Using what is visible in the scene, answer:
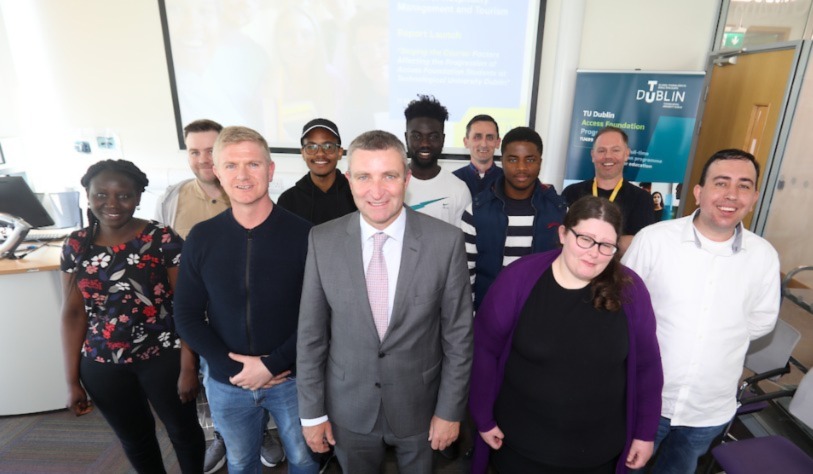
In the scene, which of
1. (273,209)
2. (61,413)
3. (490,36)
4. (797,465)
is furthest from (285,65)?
(797,465)

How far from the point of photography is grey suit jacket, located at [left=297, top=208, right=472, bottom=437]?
1423mm

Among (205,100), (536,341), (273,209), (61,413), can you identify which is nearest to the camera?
(536,341)

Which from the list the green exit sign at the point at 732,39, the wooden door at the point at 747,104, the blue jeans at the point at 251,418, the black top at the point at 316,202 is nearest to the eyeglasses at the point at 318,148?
the black top at the point at 316,202

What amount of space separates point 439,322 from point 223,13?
3810 millimetres

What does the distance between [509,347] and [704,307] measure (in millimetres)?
795

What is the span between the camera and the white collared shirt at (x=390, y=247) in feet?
4.77

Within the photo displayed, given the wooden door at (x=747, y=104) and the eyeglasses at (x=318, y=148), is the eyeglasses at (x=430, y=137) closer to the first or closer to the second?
the eyeglasses at (x=318, y=148)

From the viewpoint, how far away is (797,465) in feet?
6.04

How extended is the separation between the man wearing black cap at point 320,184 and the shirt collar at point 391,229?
775 millimetres

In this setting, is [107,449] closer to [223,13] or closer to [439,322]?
[439,322]

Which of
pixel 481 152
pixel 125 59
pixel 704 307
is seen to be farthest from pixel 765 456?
pixel 125 59

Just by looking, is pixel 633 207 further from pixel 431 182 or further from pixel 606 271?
pixel 606 271

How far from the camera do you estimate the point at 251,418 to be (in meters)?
1.76

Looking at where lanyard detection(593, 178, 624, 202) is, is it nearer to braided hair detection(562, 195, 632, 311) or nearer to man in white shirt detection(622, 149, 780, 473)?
man in white shirt detection(622, 149, 780, 473)
